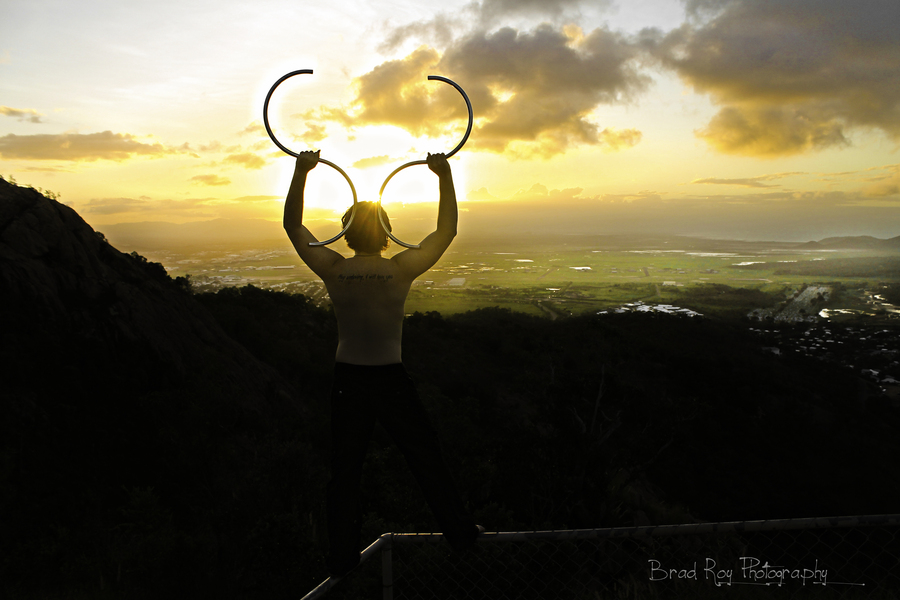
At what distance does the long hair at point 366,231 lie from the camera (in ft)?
11.1

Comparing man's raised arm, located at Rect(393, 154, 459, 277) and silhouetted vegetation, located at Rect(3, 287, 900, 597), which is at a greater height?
man's raised arm, located at Rect(393, 154, 459, 277)

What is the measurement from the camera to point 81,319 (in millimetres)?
18438

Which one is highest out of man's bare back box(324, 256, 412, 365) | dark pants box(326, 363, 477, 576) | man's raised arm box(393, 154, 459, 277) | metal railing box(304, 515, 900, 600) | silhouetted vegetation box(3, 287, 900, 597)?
man's raised arm box(393, 154, 459, 277)

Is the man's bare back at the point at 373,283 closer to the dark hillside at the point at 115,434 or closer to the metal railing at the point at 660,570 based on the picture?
the metal railing at the point at 660,570

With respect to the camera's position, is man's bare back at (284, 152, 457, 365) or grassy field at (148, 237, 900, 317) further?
grassy field at (148, 237, 900, 317)

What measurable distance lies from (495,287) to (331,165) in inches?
5766

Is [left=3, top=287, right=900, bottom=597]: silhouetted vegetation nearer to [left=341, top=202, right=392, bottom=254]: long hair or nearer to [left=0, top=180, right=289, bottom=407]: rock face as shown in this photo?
[left=0, top=180, right=289, bottom=407]: rock face

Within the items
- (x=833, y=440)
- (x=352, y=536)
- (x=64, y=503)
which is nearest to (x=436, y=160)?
(x=352, y=536)

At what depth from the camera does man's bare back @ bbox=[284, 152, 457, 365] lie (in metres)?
3.20

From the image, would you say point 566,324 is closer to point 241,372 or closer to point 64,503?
point 241,372

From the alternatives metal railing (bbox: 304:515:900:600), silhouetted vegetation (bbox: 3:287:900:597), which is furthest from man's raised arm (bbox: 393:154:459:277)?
silhouetted vegetation (bbox: 3:287:900:597)

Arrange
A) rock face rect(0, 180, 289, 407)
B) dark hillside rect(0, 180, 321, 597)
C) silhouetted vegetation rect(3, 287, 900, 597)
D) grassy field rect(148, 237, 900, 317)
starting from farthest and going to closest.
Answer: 1. grassy field rect(148, 237, 900, 317)
2. rock face rect(0, 180, 289, 407)
3. silhouetted vegetation rect(3, 287, 900, 597)
4. dark hillside rect(0, 180, 321, 597)

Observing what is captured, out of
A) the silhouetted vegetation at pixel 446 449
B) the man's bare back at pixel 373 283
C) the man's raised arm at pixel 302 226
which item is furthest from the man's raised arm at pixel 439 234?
the silhouetted vegetation at pixel 446 449

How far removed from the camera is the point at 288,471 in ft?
48.9
